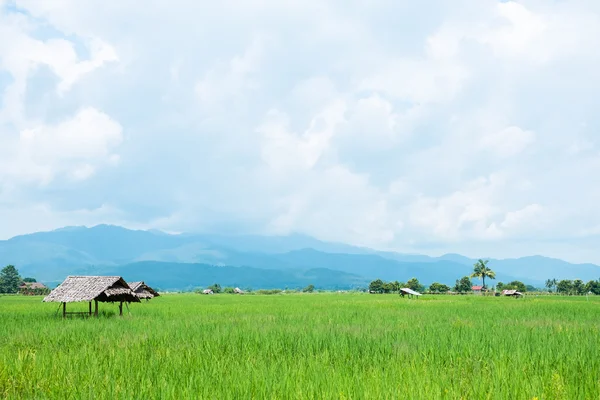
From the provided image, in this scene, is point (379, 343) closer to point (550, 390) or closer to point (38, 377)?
point (550, 390)

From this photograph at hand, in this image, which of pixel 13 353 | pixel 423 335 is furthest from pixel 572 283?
pixel 13 353

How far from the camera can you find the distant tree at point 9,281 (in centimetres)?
8888

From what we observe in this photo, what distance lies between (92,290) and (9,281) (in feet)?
279

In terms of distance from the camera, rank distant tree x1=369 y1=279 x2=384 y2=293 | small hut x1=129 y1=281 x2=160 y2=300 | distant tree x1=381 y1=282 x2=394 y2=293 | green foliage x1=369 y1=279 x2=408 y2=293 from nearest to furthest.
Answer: small hut x1=129 y1=281 x2=160 y2=300, distant tree x1=381 y1=282 x2=394 y2=293, green foliage x1=369 y1=279 x2=408 y2=293, distant tree x1=369 y1=279 x2=384 y2=293

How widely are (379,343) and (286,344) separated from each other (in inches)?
74.0

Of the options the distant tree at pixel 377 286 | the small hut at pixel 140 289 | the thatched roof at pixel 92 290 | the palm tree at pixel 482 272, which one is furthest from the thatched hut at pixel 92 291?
the distant tree at pixel 377 286

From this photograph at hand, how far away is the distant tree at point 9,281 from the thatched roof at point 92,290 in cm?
8076

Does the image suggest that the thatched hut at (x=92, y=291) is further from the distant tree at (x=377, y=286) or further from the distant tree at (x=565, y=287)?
the distant tree at (x=565, y=287)

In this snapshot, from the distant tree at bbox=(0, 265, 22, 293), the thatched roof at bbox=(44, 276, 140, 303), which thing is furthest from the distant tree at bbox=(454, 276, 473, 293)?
the distant tree at bbox=(0, 265, 22, 293)

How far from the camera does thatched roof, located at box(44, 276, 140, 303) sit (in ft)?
64.6

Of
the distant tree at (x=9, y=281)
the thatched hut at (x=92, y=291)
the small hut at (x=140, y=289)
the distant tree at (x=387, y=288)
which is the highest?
the thatched hut at (x=92, y=291)

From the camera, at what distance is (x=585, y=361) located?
7.27 metres

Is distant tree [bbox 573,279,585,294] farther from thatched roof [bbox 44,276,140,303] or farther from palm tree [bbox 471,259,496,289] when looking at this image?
thatched roof [bbox 44,276,140,303]

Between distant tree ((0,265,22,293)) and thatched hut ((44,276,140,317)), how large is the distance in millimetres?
80792
